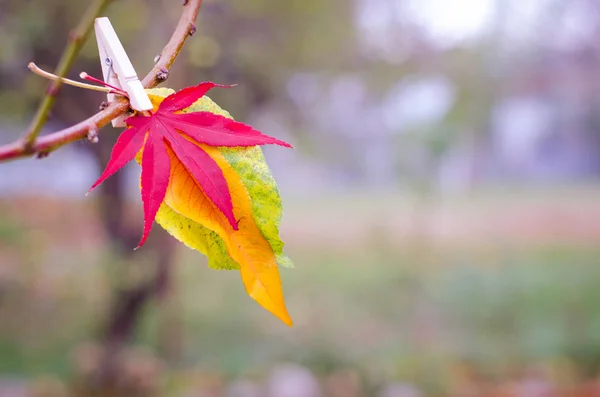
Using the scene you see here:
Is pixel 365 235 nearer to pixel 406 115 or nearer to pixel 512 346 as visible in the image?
pixel 406 115

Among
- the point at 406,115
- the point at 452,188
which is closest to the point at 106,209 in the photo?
the point at 406,115

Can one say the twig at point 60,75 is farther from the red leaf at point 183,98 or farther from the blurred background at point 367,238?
the blurred background at point 367,238

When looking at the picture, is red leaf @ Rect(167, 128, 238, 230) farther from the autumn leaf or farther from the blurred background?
the blurred background

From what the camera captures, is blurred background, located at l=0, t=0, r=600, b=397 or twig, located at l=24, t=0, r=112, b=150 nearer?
twig, located at l=24, t=0, r=112, b=150

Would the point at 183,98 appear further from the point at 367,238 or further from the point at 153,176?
the point at 367,238

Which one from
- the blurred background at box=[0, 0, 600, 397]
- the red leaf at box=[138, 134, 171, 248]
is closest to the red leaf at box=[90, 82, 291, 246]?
the red leaf at box=[138, 134, 171, 248]

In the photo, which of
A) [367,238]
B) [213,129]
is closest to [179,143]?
[213,129]

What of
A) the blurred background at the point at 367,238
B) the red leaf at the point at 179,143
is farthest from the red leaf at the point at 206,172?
the blurred background at the point at 367,238

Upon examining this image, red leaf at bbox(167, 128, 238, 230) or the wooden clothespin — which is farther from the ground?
the wooden clothespin
